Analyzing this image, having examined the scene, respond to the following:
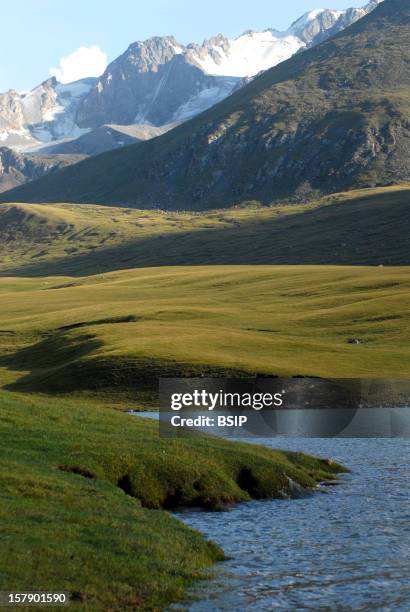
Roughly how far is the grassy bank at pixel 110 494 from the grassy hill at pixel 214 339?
42200 mm

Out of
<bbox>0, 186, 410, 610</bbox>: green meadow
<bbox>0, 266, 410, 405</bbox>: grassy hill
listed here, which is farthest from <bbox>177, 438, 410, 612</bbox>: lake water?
<bbox>0, 266, 410, 405</bbox>: grassy hill

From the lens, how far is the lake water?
2722cm

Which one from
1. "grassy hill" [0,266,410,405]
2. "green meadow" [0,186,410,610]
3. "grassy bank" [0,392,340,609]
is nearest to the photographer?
"grassy bank" [0,392,340,609]

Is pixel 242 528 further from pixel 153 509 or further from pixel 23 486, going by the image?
pixel 23 486

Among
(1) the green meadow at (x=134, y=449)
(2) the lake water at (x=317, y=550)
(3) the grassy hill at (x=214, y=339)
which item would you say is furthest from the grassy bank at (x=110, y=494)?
(3) the grassy hill at (x=214, y=339)

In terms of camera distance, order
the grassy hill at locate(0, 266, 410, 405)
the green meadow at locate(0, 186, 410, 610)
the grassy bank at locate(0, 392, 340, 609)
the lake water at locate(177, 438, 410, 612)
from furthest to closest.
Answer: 1. the grassy hill at locate(0, 266, 410, 405)
2. the lake water at locate(177, 438, 410, 612)
3. the green meadow at locate(0, 186, 410, 610)
4. the grassy bank at locate(0, 392, 340, 609)

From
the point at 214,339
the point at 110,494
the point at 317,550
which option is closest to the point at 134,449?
the point at 110,494

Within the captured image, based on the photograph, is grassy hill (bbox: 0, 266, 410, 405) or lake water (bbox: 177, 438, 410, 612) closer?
lake water (bbox: 177, 438, 410, 612)

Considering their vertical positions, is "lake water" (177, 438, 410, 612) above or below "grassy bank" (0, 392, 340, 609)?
below

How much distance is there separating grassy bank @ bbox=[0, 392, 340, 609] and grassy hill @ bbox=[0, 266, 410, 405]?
42.2 meters

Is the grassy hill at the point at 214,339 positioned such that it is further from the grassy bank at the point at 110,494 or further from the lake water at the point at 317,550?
the lake water at the point at 317,550

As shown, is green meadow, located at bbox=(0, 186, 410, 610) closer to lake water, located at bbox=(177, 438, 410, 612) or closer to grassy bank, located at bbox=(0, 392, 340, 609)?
grassy bank, located at bbox=(0, 392, 340, 609)

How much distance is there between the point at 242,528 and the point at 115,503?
19.1 feet

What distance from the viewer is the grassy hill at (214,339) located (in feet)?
326
